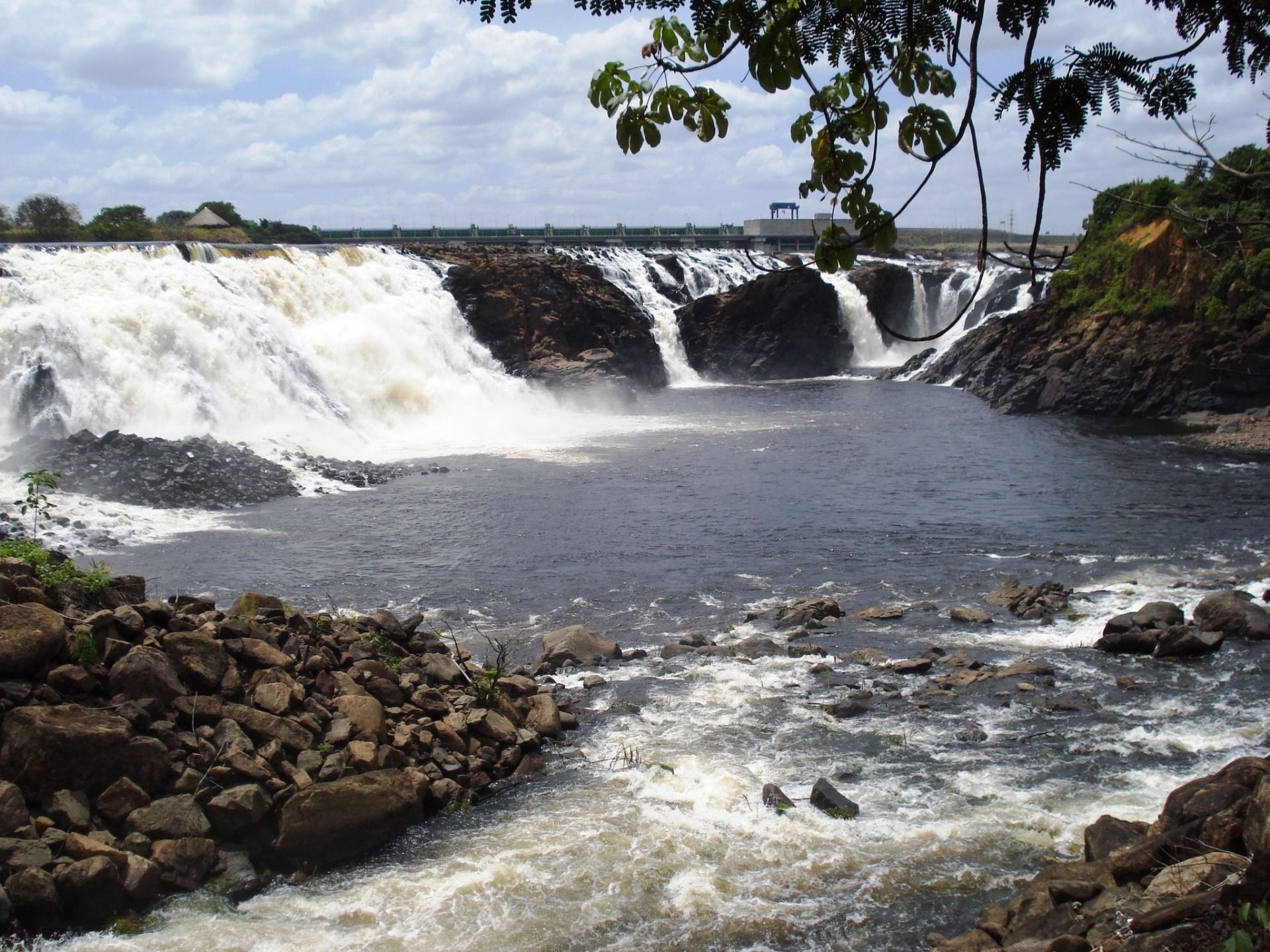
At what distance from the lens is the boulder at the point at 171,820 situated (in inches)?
286

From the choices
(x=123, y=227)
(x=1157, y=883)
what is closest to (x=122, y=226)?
(x=123, y=227)

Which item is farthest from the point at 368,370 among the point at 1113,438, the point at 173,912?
the point at 173,912

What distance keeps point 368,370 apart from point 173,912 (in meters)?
25.1

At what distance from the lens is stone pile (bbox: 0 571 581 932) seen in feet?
22.5

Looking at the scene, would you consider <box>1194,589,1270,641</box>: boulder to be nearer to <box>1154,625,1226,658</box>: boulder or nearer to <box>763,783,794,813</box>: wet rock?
<box>1154,625,1226,658</box>: boulder

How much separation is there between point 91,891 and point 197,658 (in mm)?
2226

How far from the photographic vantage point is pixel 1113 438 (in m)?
26.9

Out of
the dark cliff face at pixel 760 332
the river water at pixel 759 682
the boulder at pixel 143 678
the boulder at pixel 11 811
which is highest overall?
the dark cliff face at pixel 760 332

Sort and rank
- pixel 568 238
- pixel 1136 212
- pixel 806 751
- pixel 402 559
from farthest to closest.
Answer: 1. pixel 568 238
2. pixel 1136 212
3. pixel 402 559
4. pixel 806 751

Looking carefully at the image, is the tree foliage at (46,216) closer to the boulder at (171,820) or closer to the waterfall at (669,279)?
the waterfall at (669,279)

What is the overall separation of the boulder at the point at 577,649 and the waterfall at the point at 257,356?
1412 cm

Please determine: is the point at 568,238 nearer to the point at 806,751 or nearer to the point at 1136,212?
the point at 1136,212

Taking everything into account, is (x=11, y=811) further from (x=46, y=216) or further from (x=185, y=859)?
(x=46, y=216)

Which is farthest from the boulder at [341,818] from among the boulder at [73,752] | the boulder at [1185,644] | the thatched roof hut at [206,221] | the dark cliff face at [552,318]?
the thatched roof hut at [206,221]
